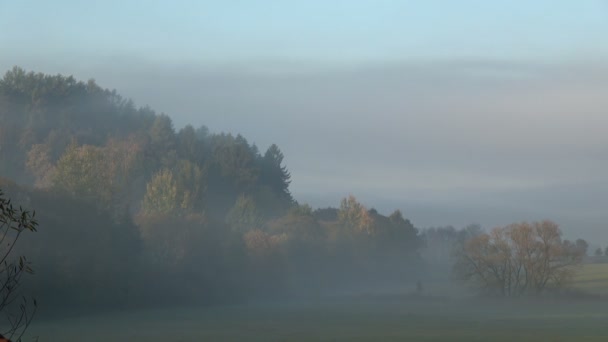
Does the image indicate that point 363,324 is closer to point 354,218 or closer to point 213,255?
point 213,255

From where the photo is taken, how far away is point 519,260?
86688mm

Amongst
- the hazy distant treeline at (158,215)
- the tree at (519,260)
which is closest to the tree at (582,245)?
the tree at (519,260)

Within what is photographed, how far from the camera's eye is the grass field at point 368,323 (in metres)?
49.0

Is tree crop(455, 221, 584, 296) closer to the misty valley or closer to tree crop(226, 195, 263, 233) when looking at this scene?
the misty valley

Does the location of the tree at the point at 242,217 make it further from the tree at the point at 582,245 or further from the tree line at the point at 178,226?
the tree at the point at 582,245

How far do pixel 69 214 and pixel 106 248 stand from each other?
17.1ft

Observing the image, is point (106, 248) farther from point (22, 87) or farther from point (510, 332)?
point (22, 87)

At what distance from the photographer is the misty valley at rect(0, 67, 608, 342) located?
2341 inches

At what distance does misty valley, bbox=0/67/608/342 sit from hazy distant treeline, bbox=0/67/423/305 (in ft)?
0.70

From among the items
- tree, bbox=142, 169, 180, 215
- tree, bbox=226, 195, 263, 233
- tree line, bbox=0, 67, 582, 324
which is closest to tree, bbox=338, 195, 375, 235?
tree line, bbox=0, 67, 582, 324

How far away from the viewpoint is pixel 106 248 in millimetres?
74062

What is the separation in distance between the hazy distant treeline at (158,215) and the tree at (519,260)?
27317mm

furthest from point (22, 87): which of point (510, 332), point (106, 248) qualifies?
point (510, 332)

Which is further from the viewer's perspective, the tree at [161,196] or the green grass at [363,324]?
the tree at [161,196]
